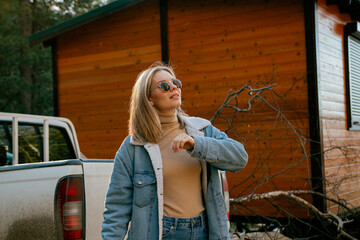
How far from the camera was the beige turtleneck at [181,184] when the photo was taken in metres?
2.44

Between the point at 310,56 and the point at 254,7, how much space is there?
1357mm

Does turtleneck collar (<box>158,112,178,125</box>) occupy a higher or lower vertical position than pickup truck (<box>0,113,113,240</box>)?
higher

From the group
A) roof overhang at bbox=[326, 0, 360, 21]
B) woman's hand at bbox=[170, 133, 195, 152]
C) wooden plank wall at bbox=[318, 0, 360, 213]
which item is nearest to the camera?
woman's hand at bbox=[170, 133, 195, 152]

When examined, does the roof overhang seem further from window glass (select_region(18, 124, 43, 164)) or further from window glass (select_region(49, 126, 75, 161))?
window glass (select_region(18, 124, 43, 164))

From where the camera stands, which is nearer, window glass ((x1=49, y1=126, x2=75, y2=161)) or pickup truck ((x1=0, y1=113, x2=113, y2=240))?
pickup truck ((x1=0, y1=113, x2=113, y2=240))

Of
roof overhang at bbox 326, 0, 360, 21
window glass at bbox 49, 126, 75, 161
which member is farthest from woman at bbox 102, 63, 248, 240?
roof overhang at bbox 326, 0, 360, 21

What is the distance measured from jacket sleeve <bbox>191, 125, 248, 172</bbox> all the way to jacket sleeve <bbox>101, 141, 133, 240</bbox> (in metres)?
0.40

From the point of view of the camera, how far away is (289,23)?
758 centimetres

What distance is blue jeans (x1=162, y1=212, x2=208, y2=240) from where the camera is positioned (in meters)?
2.39

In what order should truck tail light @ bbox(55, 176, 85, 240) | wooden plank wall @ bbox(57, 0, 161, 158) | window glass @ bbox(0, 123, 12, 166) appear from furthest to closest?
wooden plank wall @ bbox(57, 0, 161, 158)
window glass @ bbox(0, 123, 12, 166)
truck tail light @ bbox(55, 176, 85, 240)

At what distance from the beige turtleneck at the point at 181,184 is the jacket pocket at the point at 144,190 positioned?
0.25 ft

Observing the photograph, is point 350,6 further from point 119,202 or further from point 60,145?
point 119,202

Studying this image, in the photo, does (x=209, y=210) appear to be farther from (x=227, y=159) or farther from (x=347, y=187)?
(x=347, y=187)

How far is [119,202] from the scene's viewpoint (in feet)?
7.97
